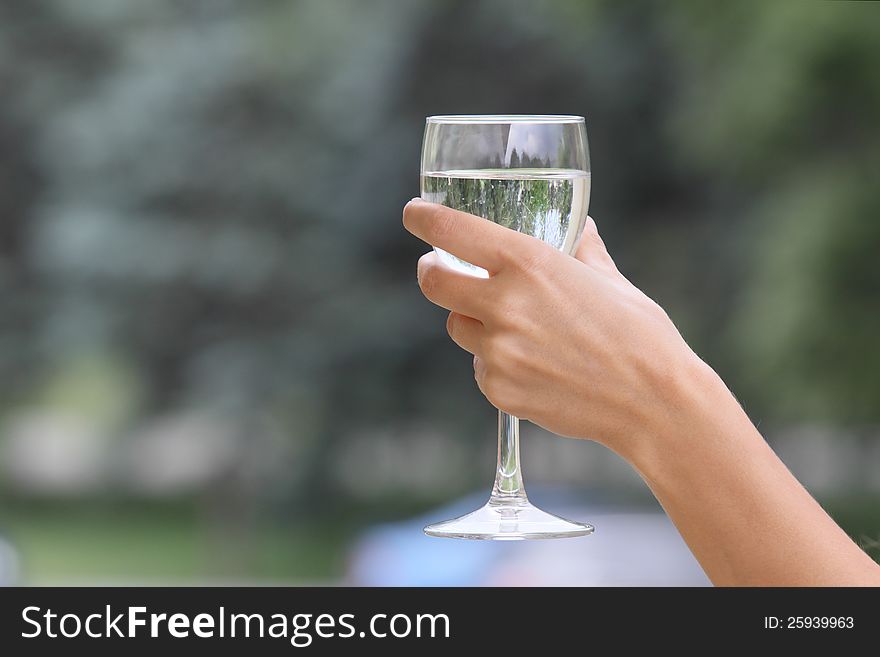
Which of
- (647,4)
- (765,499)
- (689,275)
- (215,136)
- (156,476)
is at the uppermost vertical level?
(647,4)

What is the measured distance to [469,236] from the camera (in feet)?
3.93

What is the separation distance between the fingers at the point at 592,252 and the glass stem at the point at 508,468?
198mm

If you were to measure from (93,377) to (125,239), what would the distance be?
1882 millimetres

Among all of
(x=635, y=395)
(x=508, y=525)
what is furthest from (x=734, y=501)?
(x=508, y=525)

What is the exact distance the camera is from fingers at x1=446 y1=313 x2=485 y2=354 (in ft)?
4.20

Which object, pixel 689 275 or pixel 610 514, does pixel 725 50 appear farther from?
pixel 610 514

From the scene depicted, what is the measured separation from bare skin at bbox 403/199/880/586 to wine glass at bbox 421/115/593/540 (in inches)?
1.7

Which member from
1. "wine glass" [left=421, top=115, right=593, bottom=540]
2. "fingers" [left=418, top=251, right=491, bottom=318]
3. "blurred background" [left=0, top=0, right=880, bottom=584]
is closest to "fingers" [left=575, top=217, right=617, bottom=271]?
"wine glass" [left=421, top=115, right=593, bottom=540]

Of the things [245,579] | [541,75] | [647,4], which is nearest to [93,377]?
[245,579]

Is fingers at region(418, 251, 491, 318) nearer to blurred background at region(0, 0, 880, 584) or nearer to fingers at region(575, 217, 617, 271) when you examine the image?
fingers at region(575, 217, 617, 271)

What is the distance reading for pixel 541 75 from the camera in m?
12.4

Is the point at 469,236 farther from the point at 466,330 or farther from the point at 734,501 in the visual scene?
the point at 734,501

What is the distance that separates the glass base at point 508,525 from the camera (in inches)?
50.1

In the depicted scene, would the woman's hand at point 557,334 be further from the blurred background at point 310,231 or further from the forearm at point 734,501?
the blurred background at point 310,231
